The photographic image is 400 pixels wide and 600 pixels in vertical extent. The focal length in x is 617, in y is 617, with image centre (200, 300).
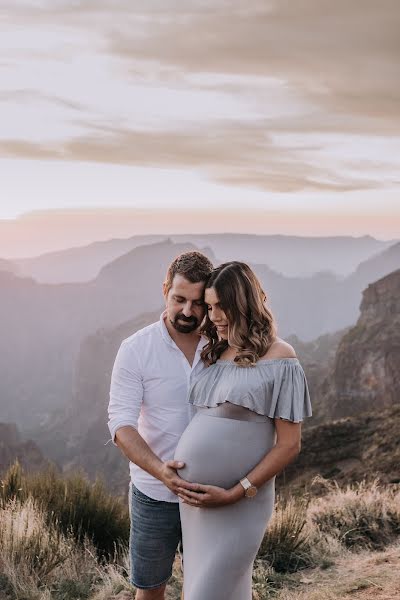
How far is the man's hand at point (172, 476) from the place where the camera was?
9.32 ft

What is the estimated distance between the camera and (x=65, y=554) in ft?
15.7

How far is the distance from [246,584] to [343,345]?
163 feet

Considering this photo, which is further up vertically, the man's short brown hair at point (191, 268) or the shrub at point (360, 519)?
the man's short brown hair at point (191, 268)

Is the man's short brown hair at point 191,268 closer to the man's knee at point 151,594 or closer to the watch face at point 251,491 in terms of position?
the watch face at point 251,491

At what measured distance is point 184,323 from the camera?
3.03 m

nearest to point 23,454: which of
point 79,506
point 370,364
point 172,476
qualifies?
point 370,364

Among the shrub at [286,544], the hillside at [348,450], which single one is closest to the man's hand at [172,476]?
the shrub at [286,544]

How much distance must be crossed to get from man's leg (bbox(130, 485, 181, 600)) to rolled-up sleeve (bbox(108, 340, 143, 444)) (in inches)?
16.8

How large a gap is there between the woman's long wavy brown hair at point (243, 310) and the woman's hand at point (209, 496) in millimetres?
570

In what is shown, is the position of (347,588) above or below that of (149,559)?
below

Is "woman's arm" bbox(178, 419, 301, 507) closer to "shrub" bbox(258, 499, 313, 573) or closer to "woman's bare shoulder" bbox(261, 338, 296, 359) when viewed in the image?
"woman's bare shoulder" bbox(261, 338, 296, 359)

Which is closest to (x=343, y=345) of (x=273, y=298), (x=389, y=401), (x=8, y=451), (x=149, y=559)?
(x=389, y=401)

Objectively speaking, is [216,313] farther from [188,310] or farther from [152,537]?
[152,537]

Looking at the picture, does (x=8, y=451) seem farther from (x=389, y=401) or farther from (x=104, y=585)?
(x=104, y=585)
